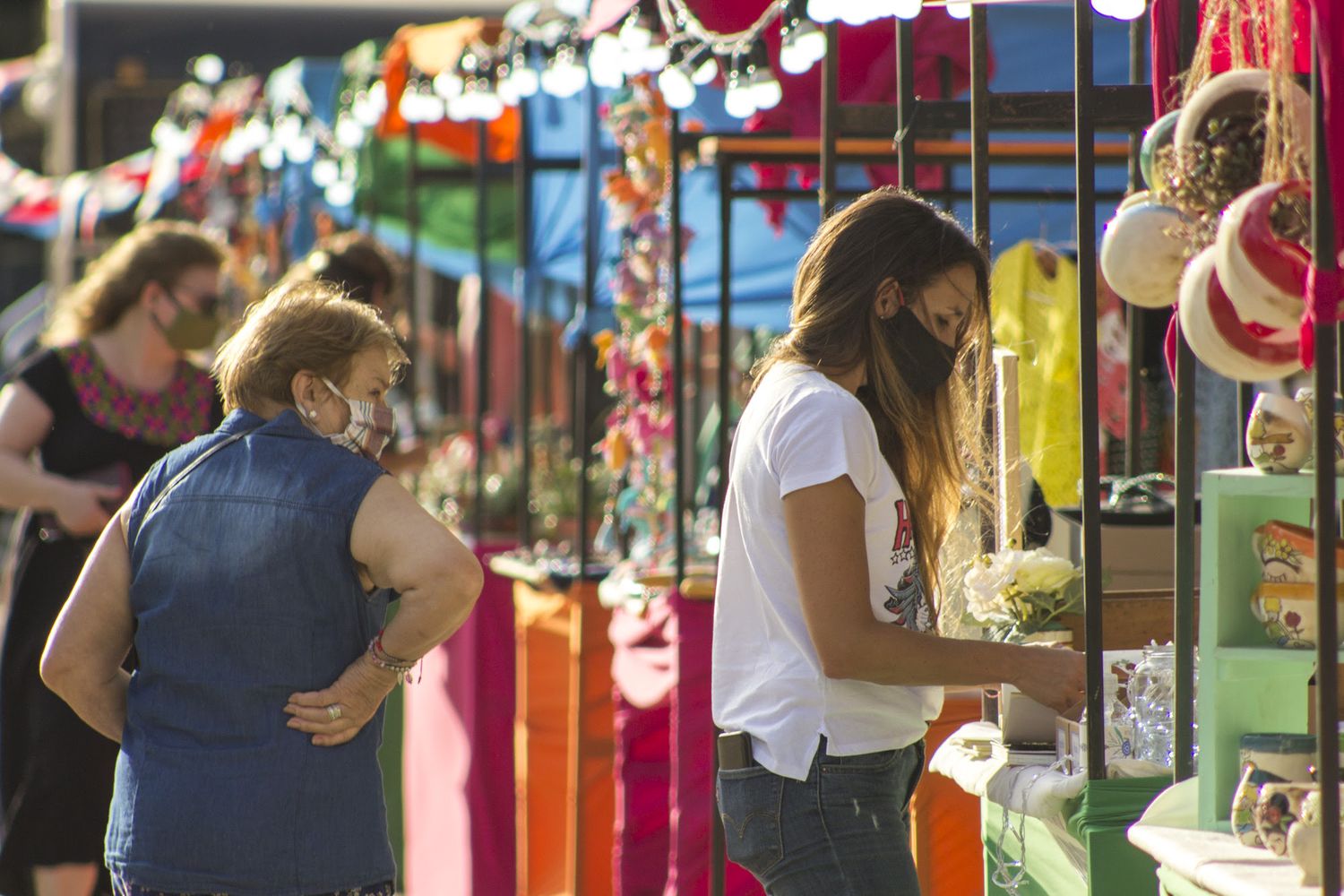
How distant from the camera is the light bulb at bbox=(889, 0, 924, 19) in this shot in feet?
8.34

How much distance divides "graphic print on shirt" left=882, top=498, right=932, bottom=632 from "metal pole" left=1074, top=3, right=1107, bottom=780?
0.77ft

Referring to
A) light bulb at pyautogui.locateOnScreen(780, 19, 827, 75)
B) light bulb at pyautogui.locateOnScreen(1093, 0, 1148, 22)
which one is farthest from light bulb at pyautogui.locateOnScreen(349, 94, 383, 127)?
light bulb at pyautogui.locateOnScreen(1093, 0, 1148, 22)

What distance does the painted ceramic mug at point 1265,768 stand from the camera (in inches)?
74.3

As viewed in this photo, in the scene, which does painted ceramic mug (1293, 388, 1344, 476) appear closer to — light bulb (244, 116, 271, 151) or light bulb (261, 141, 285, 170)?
light bulb (261, 141, 285, 170)

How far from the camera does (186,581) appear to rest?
7.46 feet

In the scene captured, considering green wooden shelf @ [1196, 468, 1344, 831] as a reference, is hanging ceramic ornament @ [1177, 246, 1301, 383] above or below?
above

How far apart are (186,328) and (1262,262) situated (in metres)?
2.82

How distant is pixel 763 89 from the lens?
3.48 m

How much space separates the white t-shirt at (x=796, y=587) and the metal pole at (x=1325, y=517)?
55cm

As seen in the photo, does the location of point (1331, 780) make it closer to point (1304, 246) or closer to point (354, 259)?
point (1304, 246)

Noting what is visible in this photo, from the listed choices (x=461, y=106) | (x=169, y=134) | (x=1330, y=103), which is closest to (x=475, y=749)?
(x=461, y=106)

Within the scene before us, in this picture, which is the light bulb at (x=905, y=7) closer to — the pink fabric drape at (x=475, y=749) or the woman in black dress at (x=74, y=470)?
the woman in black dress at (x=74, y=470)

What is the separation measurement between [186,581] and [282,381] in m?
0.32

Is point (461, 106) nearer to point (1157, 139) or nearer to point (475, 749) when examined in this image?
point (475, 749)
